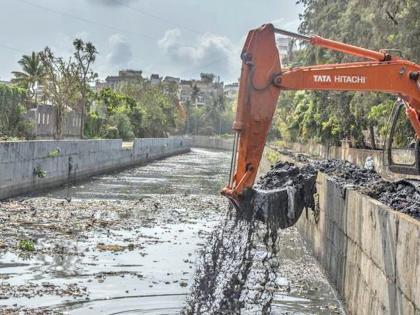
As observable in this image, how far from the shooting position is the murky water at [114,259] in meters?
10.8

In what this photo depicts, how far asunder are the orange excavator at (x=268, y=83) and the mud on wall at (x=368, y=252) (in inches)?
71.4

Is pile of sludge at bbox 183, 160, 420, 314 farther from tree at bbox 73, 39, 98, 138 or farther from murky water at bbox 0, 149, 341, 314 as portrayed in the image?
tree at bbox 73, 39, 98, 138

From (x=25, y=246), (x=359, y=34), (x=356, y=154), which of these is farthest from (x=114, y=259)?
(x=356, y=154)

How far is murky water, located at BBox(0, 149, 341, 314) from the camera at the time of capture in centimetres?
1083

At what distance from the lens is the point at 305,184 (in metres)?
12.4

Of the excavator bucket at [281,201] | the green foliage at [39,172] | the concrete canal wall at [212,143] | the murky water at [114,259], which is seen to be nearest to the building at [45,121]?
the green foliage at [39,172]

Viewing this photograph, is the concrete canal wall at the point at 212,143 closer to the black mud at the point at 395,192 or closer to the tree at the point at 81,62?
the tree at the point at 81,62

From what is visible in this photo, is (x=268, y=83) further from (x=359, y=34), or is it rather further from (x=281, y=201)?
(x=359, y=34)

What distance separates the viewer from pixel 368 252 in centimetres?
953

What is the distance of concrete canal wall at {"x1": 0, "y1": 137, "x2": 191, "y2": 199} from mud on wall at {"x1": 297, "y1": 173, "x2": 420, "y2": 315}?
14.0 meters

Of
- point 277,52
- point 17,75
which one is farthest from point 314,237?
point 17,75

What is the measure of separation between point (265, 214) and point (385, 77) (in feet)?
9.59

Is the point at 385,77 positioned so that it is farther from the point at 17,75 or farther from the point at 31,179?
the point at 17,75

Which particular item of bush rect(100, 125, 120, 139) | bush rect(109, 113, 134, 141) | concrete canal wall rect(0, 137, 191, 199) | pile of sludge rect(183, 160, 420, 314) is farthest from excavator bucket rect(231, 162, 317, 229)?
bush rect(109, 113, 134, 141)
